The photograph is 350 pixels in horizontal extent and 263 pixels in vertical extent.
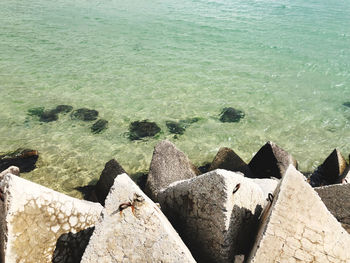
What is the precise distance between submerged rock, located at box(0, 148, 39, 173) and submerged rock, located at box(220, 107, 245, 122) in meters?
6.58

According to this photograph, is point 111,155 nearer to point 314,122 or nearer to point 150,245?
point 150,245

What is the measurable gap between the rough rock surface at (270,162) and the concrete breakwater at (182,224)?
103 inches

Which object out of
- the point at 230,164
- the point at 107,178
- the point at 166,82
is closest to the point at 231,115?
the point at 166,82

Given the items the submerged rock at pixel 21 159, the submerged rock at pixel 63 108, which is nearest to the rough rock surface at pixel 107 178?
the submerged rock at pixel 21 159

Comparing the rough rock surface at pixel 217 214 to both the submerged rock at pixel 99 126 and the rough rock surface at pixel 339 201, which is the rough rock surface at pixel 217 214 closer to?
the rough rock surface at pixel 339 201

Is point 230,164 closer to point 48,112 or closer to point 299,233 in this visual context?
point 299,233

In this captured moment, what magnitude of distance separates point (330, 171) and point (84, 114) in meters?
8.31

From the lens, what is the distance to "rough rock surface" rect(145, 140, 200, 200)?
5.88 metres

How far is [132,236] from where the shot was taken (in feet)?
9.97

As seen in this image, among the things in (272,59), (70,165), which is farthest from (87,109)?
(272,59)

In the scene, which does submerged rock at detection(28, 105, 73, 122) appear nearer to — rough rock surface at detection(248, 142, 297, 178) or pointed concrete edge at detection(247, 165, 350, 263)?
rough rock surface at detection(248, 142, 297, 178)

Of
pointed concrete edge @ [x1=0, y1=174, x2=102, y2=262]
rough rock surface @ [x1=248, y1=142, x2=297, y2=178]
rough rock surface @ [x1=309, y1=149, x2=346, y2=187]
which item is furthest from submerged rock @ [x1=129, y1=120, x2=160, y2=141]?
pointed concrete edge @ [x1=0, y1=174, x2=102, y2=262]

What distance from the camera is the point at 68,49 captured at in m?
17.8

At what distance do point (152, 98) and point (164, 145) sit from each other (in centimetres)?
622
